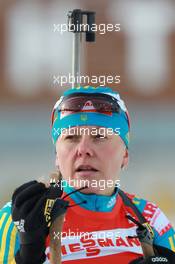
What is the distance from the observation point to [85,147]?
162cm

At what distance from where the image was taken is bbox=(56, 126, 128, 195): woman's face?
1.61 metres

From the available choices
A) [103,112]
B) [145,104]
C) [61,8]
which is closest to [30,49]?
[61,8]

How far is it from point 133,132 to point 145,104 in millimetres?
768

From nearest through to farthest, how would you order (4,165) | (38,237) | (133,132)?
(38,237) < (4,165) < (133,132)

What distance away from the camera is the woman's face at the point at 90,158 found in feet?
5.30

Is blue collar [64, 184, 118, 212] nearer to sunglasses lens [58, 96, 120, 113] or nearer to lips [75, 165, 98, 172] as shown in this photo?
lips [75, 165, 98, 172]

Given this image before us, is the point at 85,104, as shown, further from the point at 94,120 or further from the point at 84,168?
the point at 84,168

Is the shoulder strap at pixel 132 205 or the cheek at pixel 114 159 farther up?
the cheek at pixel 114 159

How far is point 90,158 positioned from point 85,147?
29 millimetres

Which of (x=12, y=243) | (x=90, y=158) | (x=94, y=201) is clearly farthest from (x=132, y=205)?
(x=12, y=243)

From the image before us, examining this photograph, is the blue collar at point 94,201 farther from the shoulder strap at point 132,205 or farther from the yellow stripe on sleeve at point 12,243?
the yellow stripe on sleeve at point 12,243

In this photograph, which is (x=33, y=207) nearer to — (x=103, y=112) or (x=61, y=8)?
(x=103, y=112)

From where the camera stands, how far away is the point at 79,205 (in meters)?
1.71

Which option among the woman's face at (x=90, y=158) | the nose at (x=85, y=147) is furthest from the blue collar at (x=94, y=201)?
the nose at (x=85, y=147)
